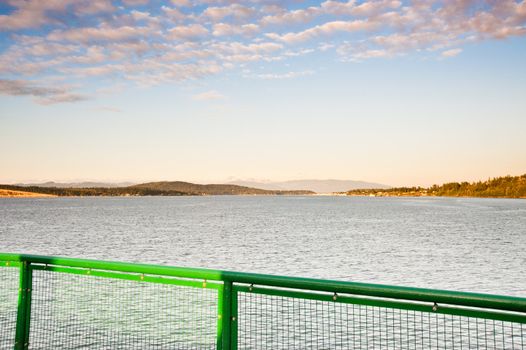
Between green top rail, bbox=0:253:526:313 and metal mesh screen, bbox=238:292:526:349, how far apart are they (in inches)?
6.7

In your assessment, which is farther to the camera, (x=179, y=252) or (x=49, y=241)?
(x=49, y=241)

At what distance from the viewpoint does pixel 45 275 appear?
568 cm

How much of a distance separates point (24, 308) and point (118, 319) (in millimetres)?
6905

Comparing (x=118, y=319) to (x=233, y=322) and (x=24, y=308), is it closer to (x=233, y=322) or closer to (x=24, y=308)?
(x=24, y=308)

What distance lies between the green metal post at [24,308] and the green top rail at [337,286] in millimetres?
268

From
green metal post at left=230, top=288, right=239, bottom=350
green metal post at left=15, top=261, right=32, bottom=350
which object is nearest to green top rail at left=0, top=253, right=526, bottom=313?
green metal post at left=230, top=288, right=239, bottom=350

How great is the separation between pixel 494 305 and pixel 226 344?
2.06 m

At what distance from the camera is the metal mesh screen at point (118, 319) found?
549cm

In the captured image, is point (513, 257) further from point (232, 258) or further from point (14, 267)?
point (14, 267)

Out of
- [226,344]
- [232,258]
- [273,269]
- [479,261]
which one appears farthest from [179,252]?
[226,344]

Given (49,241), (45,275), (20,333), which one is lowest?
(49,241)

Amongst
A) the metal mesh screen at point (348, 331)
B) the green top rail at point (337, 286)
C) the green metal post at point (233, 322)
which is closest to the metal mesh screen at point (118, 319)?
the green top rail at point (337, 286)

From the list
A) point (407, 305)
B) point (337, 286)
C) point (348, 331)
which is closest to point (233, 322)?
point (337, 286)

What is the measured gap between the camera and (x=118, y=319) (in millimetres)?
12008
